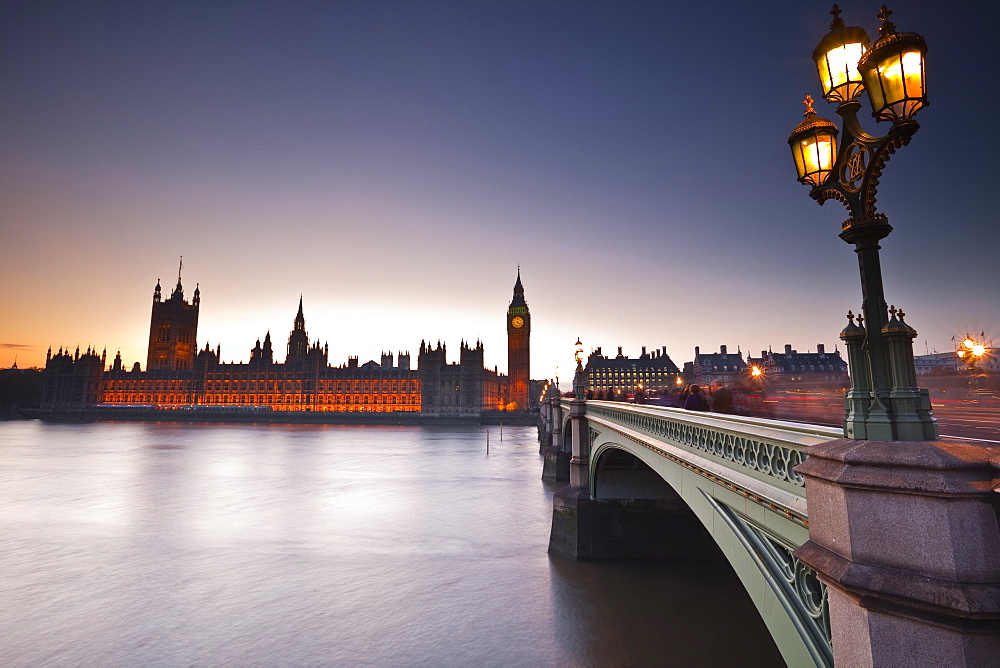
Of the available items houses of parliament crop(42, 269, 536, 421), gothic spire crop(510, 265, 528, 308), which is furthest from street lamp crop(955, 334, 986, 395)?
gothic spire crop(510, 265, 528, 308)

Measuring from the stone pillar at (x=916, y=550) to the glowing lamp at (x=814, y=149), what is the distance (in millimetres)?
2331

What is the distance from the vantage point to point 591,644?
14578 millimetres

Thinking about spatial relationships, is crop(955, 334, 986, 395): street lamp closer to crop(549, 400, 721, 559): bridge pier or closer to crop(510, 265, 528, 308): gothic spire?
crop(549, 400, 721, 559): bridge pier

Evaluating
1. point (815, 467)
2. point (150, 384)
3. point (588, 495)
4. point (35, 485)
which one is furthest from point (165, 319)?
point (815, 467)

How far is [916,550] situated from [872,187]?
2.45 meters

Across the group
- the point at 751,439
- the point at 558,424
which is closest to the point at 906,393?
the point at 751,439

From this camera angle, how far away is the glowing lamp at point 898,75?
374 cm

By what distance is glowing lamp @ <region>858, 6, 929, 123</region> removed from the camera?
3.74m

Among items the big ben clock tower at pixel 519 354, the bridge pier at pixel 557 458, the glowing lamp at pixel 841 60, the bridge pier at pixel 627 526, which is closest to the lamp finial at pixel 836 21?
the glowing lamp at pixel 841 60

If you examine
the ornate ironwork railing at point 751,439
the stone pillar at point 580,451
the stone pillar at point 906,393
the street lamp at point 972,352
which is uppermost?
the street lamp at point 972,352

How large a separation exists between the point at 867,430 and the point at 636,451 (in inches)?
417

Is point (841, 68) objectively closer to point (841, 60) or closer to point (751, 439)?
point (841, 60)

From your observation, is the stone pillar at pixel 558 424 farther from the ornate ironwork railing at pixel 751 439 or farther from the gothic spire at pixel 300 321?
the gothic spire at pixel 300 321

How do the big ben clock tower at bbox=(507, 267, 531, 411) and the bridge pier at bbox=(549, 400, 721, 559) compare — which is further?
the big ben clock tower at bbox=(507, 267, 531, 411)
